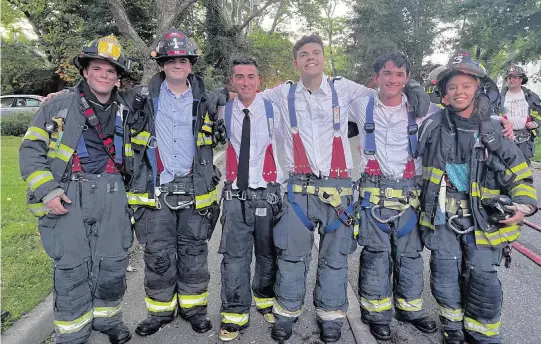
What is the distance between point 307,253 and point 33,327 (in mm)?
2275

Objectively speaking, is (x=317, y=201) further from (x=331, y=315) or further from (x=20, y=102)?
(x=20, y=102)

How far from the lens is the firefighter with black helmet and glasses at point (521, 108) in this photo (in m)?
6.90

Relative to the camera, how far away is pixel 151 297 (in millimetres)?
3432

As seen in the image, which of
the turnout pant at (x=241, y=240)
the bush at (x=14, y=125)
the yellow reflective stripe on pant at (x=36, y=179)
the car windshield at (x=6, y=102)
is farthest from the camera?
the car windshield at (x=6, y=102)

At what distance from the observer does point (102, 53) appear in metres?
3.00

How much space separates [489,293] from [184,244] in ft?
8.24

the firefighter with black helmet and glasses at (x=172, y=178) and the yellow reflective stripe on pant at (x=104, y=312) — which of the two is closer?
the yellow reflective stripe on pant at (x=104, y=312)

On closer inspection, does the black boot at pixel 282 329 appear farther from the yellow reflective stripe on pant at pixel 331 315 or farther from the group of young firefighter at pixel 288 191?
the yellow reflective stripe on pant at pixel 331 315

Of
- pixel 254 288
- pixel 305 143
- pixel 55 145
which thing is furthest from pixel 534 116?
pixel 55 145

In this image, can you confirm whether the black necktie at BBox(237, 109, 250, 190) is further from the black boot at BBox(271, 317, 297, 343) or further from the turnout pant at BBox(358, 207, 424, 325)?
the black boot at BBox(271, 317, 297, 343)

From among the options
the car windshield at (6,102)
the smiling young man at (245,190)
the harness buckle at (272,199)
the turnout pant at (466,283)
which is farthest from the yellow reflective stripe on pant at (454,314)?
the car windshield at (6,102)

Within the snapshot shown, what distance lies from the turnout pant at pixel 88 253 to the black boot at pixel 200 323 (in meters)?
0.61

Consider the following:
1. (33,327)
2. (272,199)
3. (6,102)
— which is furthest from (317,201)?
(6,102)

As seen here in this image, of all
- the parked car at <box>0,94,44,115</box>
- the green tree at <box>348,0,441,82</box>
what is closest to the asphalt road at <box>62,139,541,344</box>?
the parked car at <box>0,94,44,115</box>
